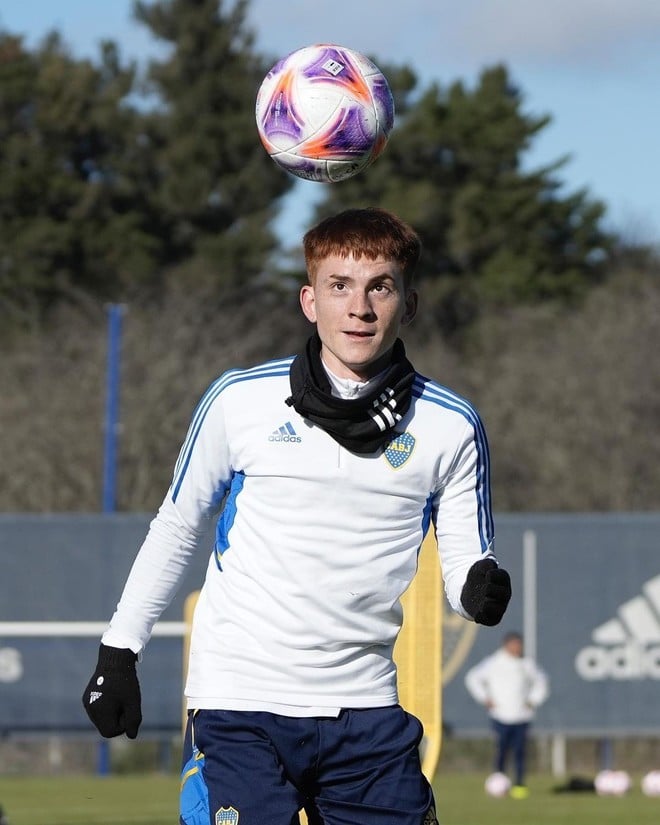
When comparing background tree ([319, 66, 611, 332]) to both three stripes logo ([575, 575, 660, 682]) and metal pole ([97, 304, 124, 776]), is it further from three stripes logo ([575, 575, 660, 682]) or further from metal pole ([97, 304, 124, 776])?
three stripes logo ([575, 575, 660, 682])

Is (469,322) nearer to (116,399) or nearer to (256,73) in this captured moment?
(256,73)

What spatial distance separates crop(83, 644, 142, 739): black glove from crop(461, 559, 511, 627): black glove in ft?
2.68

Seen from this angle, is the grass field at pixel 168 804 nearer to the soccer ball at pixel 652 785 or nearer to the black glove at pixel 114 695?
the soccer ball at pixel 652 785

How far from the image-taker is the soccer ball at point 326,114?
5.53m

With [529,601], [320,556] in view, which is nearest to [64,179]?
[529,601]

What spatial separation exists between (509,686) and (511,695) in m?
0.09

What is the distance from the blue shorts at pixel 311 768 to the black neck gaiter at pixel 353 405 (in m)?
0.65

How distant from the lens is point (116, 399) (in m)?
20.2

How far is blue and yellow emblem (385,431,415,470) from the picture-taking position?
432 cm

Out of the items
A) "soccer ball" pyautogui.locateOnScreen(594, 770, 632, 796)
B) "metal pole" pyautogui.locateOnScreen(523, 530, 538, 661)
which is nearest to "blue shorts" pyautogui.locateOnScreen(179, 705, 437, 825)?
"soccer ball" pyautogui.locateOnScreen(594, 770, 632, 796)

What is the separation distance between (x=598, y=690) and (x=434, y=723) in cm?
930

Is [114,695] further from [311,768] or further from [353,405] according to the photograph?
[353,405]

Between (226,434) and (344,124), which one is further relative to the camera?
(344,124)

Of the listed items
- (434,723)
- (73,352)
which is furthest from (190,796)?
(73,352)
